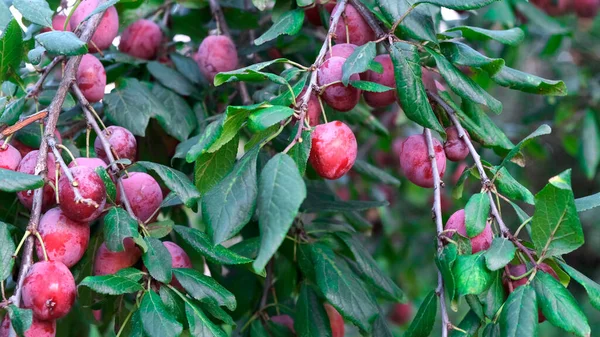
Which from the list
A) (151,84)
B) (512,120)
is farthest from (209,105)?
(512,120)

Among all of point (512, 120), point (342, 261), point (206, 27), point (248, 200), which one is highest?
point (248, 200)

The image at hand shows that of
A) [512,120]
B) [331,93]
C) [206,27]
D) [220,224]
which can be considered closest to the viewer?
[220,224]

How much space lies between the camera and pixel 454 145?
786 mm

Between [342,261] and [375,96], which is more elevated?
[375,96]

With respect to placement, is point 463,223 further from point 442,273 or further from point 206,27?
point 206,27

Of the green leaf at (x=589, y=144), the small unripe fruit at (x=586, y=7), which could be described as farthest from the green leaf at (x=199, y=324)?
the small unripe fruit at (x=586, y=7)

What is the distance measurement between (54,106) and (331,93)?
12.1 inches

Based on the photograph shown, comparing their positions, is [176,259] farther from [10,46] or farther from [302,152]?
[10,46]

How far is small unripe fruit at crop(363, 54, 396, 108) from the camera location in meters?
0.79

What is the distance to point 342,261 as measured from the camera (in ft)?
2.95

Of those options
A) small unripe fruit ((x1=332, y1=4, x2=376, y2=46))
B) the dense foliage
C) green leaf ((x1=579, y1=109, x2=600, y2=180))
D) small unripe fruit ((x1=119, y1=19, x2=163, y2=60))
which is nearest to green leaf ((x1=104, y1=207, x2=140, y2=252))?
the dense foliage

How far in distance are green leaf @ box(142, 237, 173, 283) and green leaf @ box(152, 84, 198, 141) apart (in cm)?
30

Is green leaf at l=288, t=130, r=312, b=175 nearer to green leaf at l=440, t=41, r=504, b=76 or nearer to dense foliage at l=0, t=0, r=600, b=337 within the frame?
dense foliage at l=0, t=0, r=600, b=337

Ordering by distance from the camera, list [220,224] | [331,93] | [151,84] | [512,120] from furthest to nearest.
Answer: [512,120]
[151,84]
[331,93]
[220,224]
